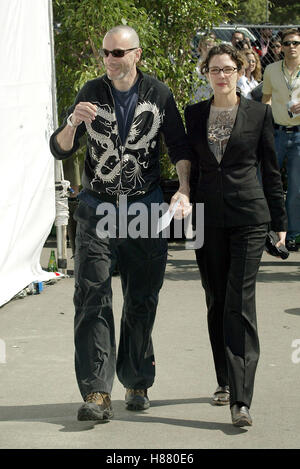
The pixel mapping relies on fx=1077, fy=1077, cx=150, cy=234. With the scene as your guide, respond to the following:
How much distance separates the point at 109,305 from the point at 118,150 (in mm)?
821

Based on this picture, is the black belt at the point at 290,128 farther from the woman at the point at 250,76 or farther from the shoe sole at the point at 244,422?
the shoe sole at the point at 244,422

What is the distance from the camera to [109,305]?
570 centimetres

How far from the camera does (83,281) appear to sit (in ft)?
18.5

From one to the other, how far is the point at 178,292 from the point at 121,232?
12.2 feet

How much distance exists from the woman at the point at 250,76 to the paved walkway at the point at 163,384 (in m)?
3.01

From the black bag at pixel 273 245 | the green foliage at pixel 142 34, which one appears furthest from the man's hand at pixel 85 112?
the green foliage at pixel 142 34

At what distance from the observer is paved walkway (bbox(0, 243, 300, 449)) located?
5238 millimetres

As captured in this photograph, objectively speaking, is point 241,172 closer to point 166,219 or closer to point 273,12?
point 166,219

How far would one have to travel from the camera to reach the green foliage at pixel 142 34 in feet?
36.3

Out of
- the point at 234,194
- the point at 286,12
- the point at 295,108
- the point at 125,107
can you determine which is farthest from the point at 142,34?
the point at 286,12

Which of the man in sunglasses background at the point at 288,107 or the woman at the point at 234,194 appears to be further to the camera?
the man in sunglasses background at the point at 288,107

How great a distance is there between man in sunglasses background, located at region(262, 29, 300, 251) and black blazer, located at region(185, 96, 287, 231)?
4800 mm
